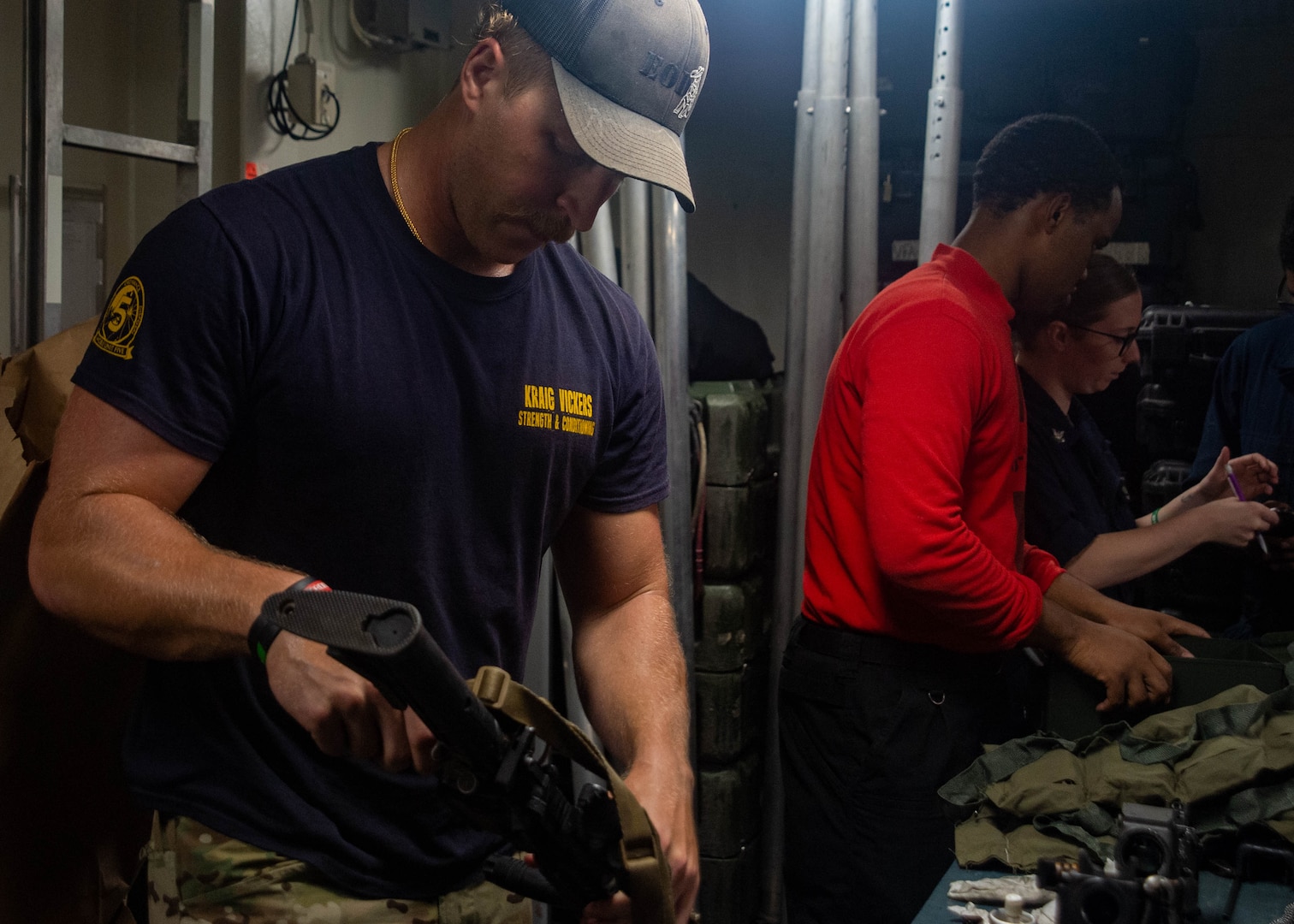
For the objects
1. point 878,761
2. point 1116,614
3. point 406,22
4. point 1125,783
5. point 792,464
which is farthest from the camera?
point 792,464

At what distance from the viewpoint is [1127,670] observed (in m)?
2.00

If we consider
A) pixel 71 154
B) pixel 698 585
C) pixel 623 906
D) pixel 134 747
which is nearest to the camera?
pixel 623 906

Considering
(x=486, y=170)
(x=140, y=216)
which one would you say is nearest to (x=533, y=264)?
(x=486, y=170)

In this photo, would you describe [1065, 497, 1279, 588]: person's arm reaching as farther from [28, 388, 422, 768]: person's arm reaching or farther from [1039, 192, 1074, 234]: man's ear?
[28, 388, 422, 768]: person's arm reaching

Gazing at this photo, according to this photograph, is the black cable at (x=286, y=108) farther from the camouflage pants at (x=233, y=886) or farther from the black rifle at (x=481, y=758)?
the black rifle at (x=481, y=758)

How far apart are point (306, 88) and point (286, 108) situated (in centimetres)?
8

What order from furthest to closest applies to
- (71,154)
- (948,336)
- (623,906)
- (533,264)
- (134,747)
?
(71,154) < (948,336) < (533,264) < (134,747) < (623,906)

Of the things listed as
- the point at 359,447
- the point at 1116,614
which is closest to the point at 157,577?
the point at 359,447

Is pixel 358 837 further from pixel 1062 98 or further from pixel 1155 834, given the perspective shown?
pixel 1062 98

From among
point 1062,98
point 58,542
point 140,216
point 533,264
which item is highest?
point 1062,98

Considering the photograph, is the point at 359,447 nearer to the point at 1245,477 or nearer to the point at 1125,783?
the point at 1125,783

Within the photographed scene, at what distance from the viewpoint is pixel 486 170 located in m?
1.33

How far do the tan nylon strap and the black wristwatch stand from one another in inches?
7.0

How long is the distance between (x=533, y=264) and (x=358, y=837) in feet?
2.38
